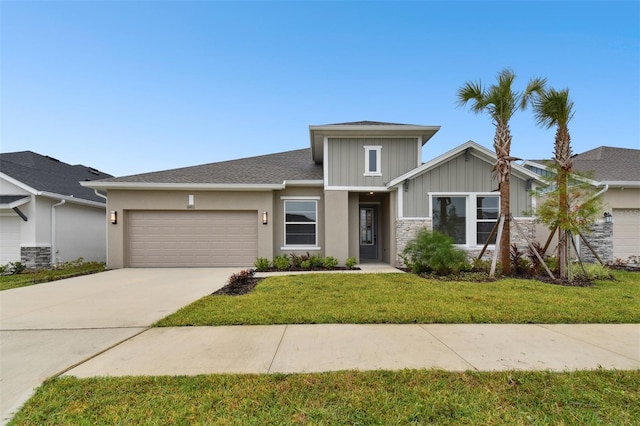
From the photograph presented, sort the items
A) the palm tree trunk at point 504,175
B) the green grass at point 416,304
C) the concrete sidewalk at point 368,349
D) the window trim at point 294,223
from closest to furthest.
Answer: the concrete sidewalk at point 368,349 → the green grass at point 416,304 → the palm tree trunk at point 504,175 → the window trim at point 294,223

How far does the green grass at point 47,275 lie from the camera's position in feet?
26.4

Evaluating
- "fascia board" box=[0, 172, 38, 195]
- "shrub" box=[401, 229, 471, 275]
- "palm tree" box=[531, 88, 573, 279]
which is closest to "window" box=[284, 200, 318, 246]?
"shrub" box=[401, 229, 471, 275]

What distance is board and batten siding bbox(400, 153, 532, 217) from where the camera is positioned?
1012 centimetres

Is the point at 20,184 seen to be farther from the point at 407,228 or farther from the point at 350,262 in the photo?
the point at 407,228

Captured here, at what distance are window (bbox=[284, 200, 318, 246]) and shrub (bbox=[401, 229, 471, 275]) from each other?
397 centimetres

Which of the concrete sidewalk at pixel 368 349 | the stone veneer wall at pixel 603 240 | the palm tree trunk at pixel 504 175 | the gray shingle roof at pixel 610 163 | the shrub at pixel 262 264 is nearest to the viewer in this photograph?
the concrete sidewalk at pixel 368 349

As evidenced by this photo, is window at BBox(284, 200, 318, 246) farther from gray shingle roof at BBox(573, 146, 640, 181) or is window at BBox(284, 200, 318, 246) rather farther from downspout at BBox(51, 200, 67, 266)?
gray shingle roof at BBox(573, 146, 640, 181)

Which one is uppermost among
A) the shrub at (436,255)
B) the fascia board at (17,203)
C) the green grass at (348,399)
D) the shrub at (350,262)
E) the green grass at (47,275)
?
the fascia board at (17,203)

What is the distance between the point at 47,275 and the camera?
8.96m

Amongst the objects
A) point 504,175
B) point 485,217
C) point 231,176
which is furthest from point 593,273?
point 231,176

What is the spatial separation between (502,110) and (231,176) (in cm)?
958

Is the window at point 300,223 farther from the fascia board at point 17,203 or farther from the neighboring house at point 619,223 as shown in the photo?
the fascia board at point 17,203

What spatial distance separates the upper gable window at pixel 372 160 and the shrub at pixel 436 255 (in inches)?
133

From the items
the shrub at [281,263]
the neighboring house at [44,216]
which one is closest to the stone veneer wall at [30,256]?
the neighboring house at [44,216]
